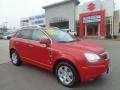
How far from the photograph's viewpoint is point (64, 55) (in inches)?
205

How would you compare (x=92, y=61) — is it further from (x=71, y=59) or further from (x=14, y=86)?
(x=14, y=86)

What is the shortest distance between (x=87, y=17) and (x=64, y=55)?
31.2 metres

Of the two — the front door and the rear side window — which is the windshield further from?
the rear side window

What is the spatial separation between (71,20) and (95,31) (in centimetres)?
596

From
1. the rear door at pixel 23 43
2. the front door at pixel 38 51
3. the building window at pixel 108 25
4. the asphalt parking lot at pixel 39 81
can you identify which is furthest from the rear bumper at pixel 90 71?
the building window at pixel 108 25

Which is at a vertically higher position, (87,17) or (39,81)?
(87,17)

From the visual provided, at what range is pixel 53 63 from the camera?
5.64 meters

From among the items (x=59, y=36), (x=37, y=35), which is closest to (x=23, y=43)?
(x=37, y=35)

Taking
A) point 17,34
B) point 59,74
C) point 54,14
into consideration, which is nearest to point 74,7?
point 54,14

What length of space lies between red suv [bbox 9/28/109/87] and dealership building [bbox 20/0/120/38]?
27.9 m

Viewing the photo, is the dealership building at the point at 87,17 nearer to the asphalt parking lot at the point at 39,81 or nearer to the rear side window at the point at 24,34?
the rear side window at the point at 24,34

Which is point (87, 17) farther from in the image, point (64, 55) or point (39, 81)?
point (64, 55)

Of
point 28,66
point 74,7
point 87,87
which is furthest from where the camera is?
point 74,7

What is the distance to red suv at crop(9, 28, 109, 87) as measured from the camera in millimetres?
4887
